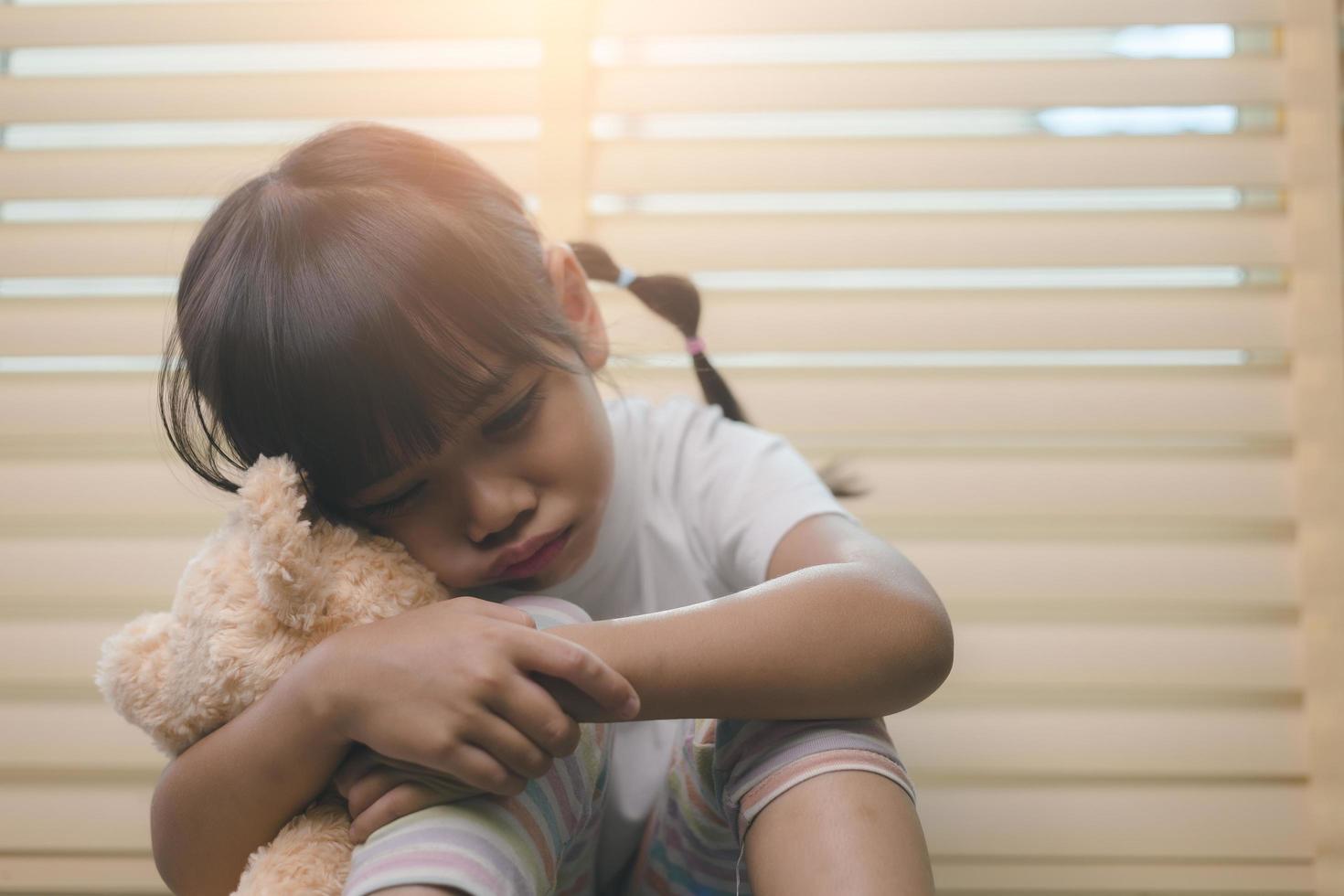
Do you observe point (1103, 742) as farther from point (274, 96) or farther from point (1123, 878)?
point (274, 96)

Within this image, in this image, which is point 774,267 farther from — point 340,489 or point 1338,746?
point 1338,746

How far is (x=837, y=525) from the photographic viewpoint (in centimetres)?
75

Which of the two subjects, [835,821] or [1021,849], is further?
[1021,849]

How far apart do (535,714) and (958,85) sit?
0.81 metres

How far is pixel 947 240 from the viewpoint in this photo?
104 centimetres

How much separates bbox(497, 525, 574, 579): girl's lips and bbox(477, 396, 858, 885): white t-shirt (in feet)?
0.11

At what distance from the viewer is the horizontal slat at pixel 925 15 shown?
1036mm

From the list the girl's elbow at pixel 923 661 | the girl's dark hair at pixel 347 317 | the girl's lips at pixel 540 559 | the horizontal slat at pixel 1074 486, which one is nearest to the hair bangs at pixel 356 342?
the girl's dark hair at pixel 347 317

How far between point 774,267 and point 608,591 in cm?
39

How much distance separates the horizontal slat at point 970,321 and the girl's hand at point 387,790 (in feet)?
1.76

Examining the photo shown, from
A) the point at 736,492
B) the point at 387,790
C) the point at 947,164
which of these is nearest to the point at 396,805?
the point at 387,790

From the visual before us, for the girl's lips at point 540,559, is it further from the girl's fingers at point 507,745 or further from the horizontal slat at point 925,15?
the horizontal slat at point 925,15

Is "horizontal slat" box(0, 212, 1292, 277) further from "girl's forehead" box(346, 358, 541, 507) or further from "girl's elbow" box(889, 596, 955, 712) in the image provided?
"girl's elbow" box(889, 596, 955, 712)

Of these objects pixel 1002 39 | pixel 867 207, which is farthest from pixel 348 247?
pixel 1002 39
